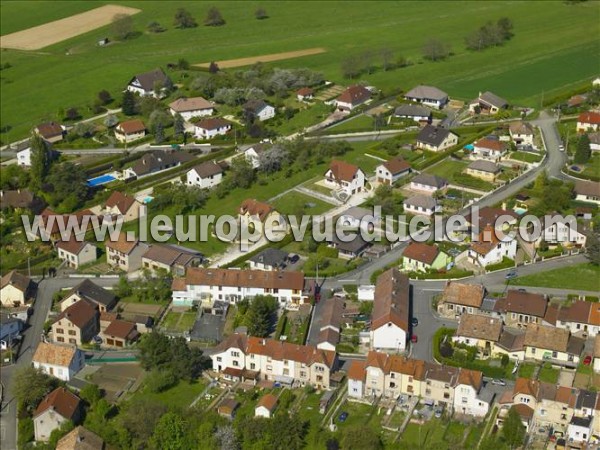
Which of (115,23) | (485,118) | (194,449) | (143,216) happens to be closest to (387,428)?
(194,449)

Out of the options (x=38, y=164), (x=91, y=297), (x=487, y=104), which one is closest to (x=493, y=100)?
(x=487, y=104)

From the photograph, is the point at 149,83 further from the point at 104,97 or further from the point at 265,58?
the point at 265,58

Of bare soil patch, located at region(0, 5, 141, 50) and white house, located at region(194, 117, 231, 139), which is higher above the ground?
bare soil patch, located at region(0, 5, 141, 50)

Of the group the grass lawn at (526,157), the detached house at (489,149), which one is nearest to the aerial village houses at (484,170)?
the detached house at (489,149)

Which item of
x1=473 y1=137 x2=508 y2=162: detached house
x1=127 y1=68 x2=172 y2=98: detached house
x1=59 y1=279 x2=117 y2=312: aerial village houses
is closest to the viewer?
x1=59 y1=279 x2=117 y2=312: aerial village houses

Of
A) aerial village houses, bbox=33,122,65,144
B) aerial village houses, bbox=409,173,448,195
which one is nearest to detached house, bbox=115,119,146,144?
aerial village houses, bbox=33,122,65,144

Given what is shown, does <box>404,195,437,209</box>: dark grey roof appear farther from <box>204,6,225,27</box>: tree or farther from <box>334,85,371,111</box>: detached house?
<box>204,6,225,27</box>: tree
